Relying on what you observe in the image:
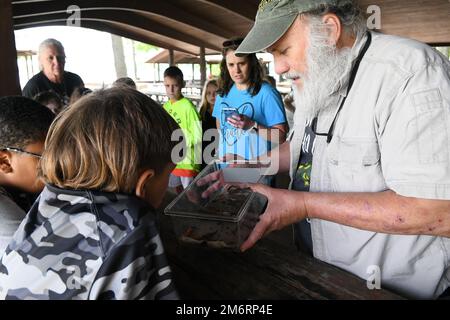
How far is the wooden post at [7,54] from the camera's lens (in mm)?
2602

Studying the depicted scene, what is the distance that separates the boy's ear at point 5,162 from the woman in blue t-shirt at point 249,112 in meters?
1.75

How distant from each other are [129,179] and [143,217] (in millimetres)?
118

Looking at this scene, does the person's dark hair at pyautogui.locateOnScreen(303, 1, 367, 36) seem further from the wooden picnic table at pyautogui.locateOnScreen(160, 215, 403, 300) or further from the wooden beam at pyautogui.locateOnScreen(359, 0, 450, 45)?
the wooden beam at pyautogui.locateOnScreen(359, 0, 450, 45)

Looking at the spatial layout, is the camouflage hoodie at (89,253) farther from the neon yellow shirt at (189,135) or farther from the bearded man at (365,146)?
the neon yellow shirt at (189,135)

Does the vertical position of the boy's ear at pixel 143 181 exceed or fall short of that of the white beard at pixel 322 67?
it falls short

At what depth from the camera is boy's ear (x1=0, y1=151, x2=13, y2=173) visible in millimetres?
1362

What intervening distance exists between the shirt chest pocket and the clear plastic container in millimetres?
292

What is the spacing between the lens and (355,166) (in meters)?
1.33

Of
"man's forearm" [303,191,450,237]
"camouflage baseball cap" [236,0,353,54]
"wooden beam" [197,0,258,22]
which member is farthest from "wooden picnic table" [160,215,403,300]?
"wooden beam" [197,0,258,22]

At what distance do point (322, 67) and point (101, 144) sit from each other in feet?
2.93

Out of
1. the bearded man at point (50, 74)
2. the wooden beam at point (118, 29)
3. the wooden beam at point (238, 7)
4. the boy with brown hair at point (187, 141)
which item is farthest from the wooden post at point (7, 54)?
the wooden beam at point (118, 29)

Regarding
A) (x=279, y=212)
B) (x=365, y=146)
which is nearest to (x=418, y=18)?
(x=365, y=146)

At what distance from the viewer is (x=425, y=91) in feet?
3.63
